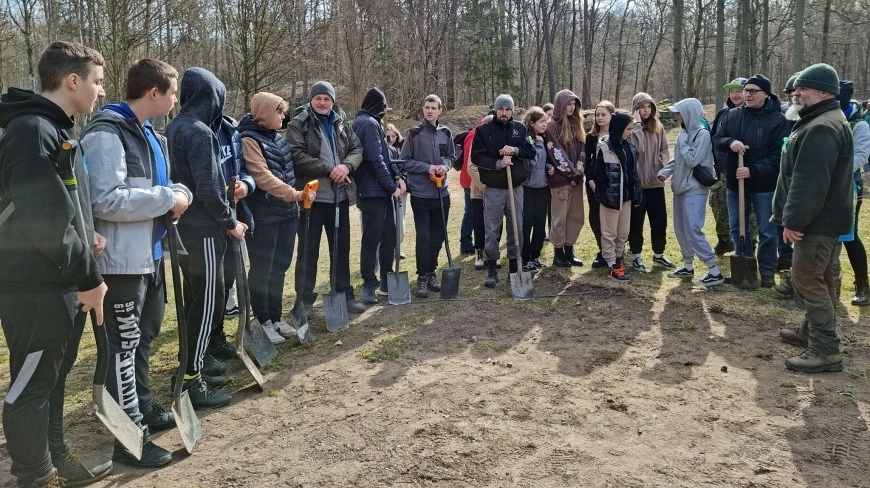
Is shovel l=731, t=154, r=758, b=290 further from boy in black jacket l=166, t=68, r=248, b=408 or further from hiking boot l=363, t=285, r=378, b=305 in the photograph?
boy in black jacket l=166, t=68, r=248, b=408

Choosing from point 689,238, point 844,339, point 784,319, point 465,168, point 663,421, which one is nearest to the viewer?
point 663,421

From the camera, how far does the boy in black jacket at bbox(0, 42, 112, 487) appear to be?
258cm

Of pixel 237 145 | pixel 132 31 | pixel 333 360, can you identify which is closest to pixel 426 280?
pixel 333 360

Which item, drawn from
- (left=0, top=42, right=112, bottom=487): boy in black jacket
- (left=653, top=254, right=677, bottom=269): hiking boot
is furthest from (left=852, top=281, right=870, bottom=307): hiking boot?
(left=0, top=42, right=112, bottom=487): boy in black jacket

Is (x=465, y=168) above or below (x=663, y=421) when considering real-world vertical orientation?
above

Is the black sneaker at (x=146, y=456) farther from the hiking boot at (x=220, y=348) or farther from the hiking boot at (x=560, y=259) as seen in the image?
the hiking boot at (x=560, y=259)

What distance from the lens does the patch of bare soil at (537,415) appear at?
3.15 metres

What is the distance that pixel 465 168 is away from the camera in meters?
8.70

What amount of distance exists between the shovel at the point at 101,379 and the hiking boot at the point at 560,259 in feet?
18.0

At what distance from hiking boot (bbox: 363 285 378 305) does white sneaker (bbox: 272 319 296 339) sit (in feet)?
3.75

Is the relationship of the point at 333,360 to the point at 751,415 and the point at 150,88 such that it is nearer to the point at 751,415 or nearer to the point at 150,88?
the point at 150,88

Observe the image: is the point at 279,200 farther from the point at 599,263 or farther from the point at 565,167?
the point at 599,263

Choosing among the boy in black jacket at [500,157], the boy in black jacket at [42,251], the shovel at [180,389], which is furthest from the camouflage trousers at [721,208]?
the boy in black jacket at [42,251]

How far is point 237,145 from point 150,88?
1.38m
